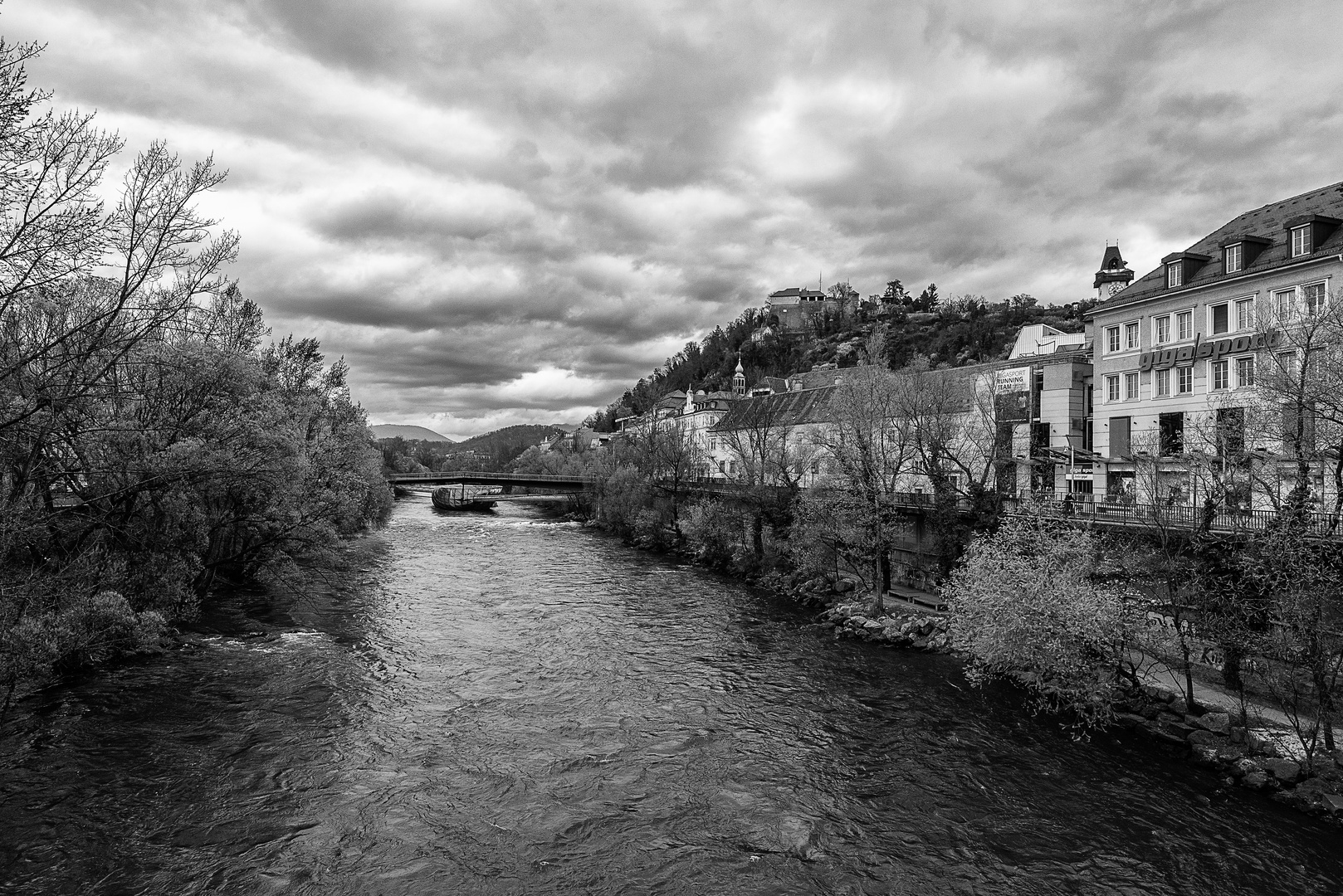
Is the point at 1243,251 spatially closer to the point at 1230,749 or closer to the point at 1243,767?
the point at 1230,749

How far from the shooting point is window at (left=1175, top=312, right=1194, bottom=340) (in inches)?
1184

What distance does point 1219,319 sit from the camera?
29016 mm

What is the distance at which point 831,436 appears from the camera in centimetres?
3472

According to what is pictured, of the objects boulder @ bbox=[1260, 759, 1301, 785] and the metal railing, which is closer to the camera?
boulder @ bbox=[1260, 759, 1301, 785]

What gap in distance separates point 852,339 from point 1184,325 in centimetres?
11795

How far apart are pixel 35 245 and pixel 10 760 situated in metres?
10.5

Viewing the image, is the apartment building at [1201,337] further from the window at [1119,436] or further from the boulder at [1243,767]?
the boulder at [1243,767]

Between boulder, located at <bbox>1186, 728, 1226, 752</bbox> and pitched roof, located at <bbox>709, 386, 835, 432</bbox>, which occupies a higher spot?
pitched roof, located at <bbox>709, 386, 835, 432</bbox>

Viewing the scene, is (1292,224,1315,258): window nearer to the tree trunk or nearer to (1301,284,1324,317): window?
(1301,284,1324,317): window

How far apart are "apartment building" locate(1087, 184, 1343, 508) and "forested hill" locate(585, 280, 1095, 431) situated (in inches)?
3256

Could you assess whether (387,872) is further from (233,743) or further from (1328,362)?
(1328,362)

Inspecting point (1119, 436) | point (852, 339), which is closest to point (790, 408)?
point (1119, 436)

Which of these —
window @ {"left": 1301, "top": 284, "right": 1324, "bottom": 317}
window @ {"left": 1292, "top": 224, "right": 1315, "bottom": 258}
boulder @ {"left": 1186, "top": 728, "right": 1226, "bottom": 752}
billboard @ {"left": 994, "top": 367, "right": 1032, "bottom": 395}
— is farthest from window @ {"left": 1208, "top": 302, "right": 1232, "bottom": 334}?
boulder @ {"left": 1186, "top": 728, "right": 1226, "bottom": 752}

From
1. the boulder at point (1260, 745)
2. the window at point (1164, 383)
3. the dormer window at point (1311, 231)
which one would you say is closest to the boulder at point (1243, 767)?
the boulder at point (1260, 745)
